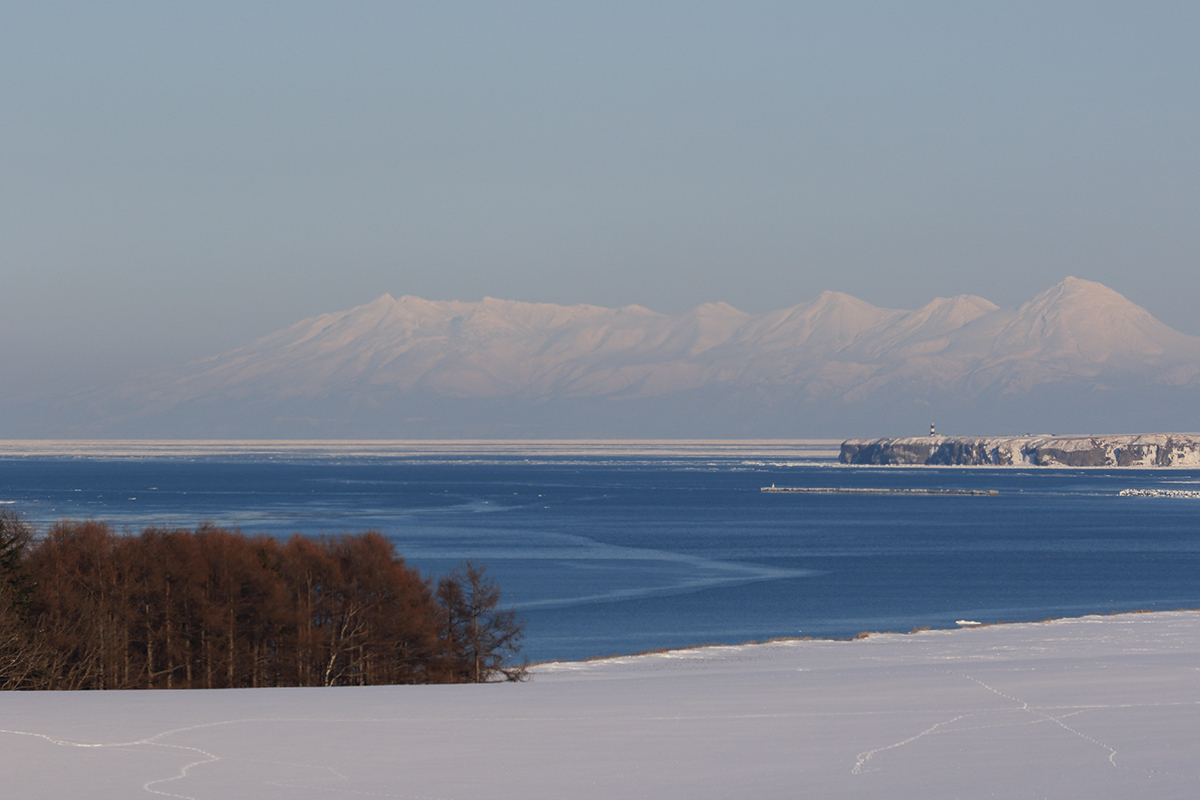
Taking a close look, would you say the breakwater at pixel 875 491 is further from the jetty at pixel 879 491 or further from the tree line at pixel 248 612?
the tree line at pixel 248 612

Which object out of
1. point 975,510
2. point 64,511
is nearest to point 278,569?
point 64,511

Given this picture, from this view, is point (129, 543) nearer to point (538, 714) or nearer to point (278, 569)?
point (278, 569)

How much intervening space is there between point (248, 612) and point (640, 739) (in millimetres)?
22525

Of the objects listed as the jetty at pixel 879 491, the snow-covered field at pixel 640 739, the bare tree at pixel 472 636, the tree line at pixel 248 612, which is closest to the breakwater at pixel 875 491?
the jetty at pixel 879 491

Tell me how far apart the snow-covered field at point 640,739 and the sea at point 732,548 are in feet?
71.6

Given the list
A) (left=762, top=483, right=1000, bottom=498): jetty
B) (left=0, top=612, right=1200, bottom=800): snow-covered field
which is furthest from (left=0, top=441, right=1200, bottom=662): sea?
(left=0, top=612, right=1200, bottom=800): snow-covered field

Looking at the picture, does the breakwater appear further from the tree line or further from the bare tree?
the tree line

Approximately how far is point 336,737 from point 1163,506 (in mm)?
144766

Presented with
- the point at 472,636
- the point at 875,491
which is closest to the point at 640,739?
the point at 472,636

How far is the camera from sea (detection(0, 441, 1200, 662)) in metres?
53.1

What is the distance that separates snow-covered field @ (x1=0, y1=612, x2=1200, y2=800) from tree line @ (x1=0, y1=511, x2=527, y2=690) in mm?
12252

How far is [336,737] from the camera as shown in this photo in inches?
597

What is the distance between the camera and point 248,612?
35.0 m

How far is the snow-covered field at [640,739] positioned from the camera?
1233cm
